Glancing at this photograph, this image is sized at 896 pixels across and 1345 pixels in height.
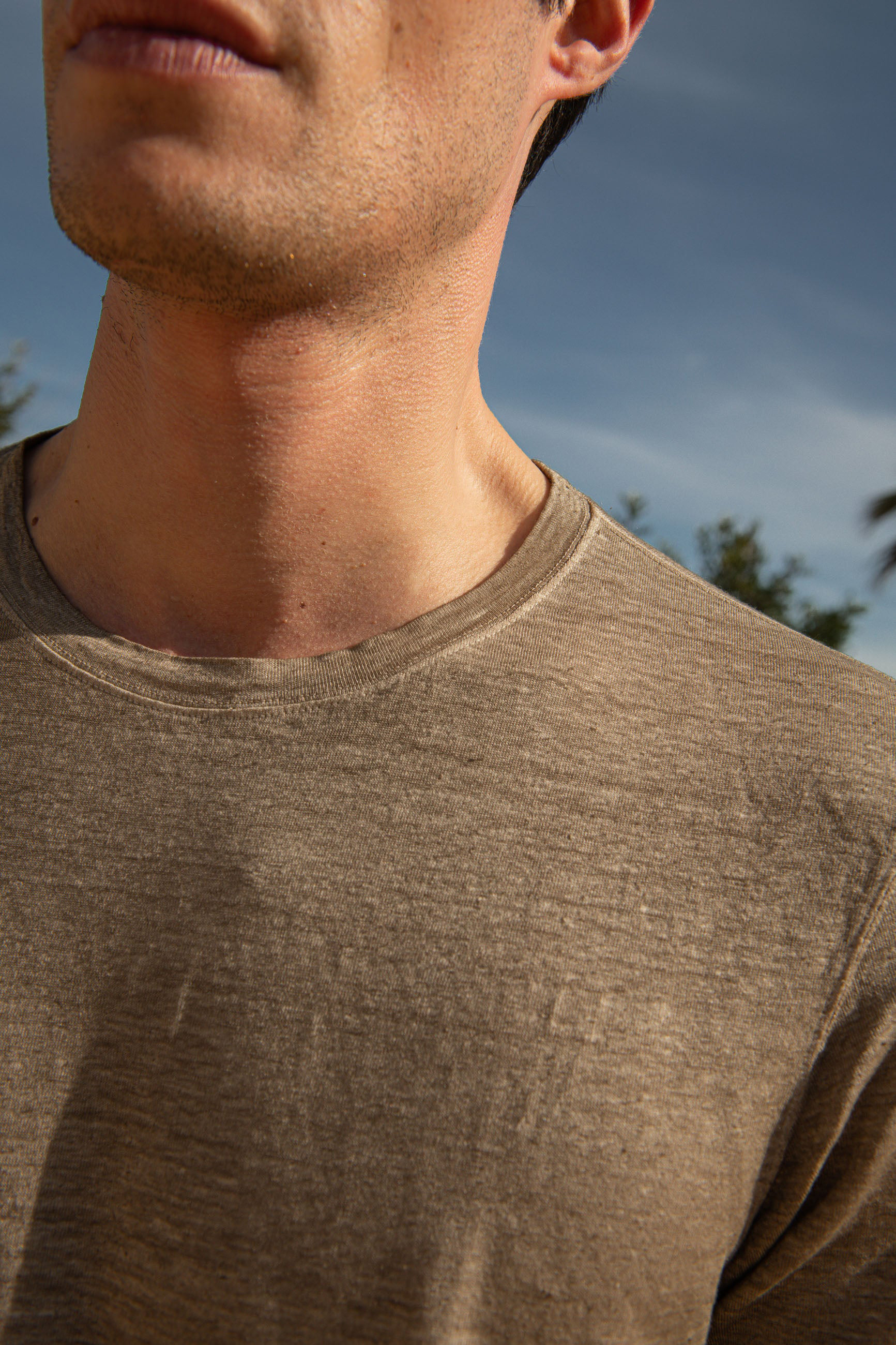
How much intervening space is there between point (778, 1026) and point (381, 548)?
3.59 ft

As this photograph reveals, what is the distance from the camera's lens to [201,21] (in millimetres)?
1470

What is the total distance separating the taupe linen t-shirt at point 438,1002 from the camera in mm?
1455

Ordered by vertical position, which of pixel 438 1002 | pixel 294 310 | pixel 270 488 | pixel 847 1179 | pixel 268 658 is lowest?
pixel 847 1179

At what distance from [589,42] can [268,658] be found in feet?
5.04

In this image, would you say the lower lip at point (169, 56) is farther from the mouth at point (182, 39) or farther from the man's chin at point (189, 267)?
the man's chin at point (189, 267)

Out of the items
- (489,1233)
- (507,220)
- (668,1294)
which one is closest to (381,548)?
(507,220)

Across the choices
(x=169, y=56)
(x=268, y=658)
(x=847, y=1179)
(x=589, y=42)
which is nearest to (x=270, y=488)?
(x=268, y=658)

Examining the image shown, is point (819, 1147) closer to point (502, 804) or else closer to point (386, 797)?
point (502, 804)

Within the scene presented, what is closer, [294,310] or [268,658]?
[294,310]

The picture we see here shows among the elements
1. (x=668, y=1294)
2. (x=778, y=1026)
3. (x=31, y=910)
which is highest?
(x=778, y=1026)

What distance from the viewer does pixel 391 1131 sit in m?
1.46

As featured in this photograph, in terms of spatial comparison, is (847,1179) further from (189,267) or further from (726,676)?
(189,267)

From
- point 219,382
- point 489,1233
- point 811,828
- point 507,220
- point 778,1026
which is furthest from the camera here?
point 507,220

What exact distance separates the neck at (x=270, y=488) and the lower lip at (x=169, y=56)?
375 millimetres
